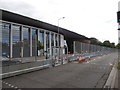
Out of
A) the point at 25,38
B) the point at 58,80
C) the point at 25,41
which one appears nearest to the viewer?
the point at 58,80

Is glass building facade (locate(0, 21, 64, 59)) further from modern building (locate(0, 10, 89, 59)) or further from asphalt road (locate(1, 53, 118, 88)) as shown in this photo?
asphalt road (locate(1, 53, 118, 88))

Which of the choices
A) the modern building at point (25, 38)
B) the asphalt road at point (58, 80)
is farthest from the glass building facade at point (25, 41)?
the asphalt road at point (58, 80)

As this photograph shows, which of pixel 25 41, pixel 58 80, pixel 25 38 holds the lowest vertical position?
pixel 58 80

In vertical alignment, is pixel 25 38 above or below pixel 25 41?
above

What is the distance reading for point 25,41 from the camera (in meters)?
11.5

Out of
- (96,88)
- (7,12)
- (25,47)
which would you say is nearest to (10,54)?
(25,47)

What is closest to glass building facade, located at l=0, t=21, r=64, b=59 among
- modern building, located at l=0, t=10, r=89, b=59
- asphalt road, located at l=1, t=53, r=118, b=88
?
modern building, located at l=0, t=10, r=89, b=59

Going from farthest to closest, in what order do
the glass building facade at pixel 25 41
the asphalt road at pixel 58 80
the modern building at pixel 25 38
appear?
the modern building at pixel 25 38 → the glass building facade at pixel 25 41 → the asphalt road at pixel 58 80

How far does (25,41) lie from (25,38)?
2611 cm

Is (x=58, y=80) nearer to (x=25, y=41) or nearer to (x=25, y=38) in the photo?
(x=25, y=41)

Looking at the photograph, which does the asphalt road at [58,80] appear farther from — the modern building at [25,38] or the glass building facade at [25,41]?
the modern building at [25,38]

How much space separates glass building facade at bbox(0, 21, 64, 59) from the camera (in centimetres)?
1045

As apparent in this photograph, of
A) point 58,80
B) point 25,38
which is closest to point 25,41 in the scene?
point 58,80

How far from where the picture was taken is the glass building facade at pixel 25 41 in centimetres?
1045
